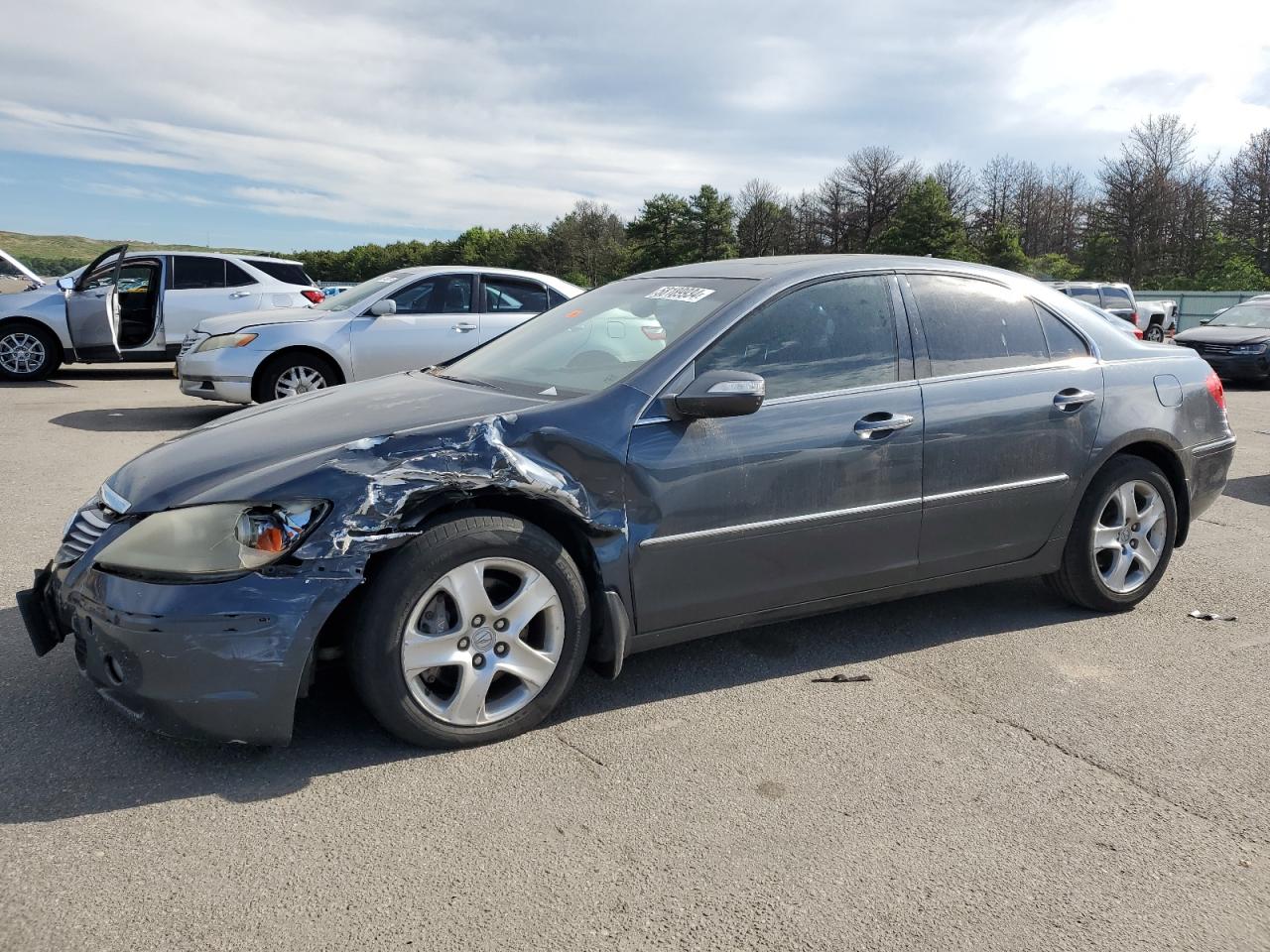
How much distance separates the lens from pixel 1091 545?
443 centimetres

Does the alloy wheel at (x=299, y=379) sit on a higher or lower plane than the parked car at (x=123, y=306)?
lower

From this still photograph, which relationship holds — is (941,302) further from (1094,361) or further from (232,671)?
(232,671)

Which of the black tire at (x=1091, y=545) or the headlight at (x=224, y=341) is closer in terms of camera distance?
the black tire at (x=1091, y=545)

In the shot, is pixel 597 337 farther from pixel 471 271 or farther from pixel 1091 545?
pixel 471 271

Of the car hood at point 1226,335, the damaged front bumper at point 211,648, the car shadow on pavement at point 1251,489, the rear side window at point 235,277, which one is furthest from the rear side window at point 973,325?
the car hood at point 1226,335

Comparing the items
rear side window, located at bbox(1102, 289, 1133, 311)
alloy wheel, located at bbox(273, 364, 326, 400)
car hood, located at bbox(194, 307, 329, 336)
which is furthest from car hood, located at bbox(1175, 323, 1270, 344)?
alloy wheel, located at bbox(273, 364, 326, 400)

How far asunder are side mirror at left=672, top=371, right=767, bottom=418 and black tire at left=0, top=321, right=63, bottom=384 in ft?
41.4

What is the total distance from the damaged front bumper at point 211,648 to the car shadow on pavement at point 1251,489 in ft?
22.5

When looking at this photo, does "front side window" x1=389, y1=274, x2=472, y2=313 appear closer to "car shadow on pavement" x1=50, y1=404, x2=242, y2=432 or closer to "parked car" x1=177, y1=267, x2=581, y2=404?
"parked car" x1=177, y1=267, x2=581, y2=404

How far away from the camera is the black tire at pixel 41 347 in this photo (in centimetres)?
1311

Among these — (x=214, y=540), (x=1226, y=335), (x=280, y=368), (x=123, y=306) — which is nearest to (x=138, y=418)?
(x=280, y=368)

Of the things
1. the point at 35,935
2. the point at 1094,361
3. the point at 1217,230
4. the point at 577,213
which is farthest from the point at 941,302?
the point at 577,213

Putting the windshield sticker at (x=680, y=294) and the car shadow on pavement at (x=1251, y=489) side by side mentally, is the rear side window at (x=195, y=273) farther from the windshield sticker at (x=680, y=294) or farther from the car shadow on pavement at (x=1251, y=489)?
the car shadow on pavement at (x=1251, y=489)

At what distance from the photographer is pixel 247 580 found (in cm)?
284
